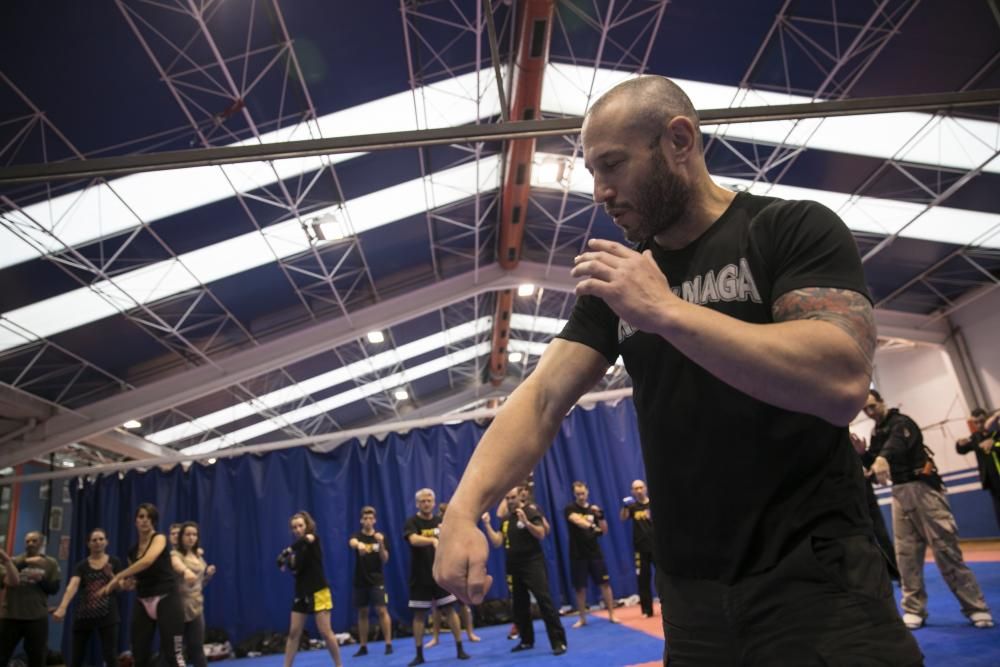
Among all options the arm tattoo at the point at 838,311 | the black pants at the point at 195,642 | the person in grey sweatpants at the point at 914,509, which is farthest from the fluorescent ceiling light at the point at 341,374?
the arm tattoo at the point at 838,311

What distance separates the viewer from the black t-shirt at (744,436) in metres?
1.00

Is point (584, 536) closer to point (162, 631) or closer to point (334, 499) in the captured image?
point (334, 499)

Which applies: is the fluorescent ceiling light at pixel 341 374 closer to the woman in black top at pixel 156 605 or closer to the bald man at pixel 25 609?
the bald man at pixel 25 609

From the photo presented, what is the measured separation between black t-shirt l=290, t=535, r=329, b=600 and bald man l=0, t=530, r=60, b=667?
2.30 metres

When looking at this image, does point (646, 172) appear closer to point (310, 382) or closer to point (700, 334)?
point (700, 334)

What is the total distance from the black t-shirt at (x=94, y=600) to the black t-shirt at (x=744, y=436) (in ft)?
22.4

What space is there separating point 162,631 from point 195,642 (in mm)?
1593

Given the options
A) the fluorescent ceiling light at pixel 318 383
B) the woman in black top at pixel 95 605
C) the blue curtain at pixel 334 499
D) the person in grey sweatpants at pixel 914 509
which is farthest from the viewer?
the fluorescent ceiling light at pixel 318 383

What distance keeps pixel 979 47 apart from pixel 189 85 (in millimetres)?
8914

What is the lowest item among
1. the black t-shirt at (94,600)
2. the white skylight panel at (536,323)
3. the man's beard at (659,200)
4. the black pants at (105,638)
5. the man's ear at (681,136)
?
the black pants at (105,638)

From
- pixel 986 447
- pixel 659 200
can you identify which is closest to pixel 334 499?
pixel 986 447

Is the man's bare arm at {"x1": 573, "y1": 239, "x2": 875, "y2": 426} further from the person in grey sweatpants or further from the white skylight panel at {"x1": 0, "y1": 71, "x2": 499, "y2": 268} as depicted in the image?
the white skylight panel at {"x1": 0, "y1": 71, "x2": 499, "y2": 268}

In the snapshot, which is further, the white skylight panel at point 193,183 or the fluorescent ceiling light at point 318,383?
the fluorescent ceiling light at point 318,383

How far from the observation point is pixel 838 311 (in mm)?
952
